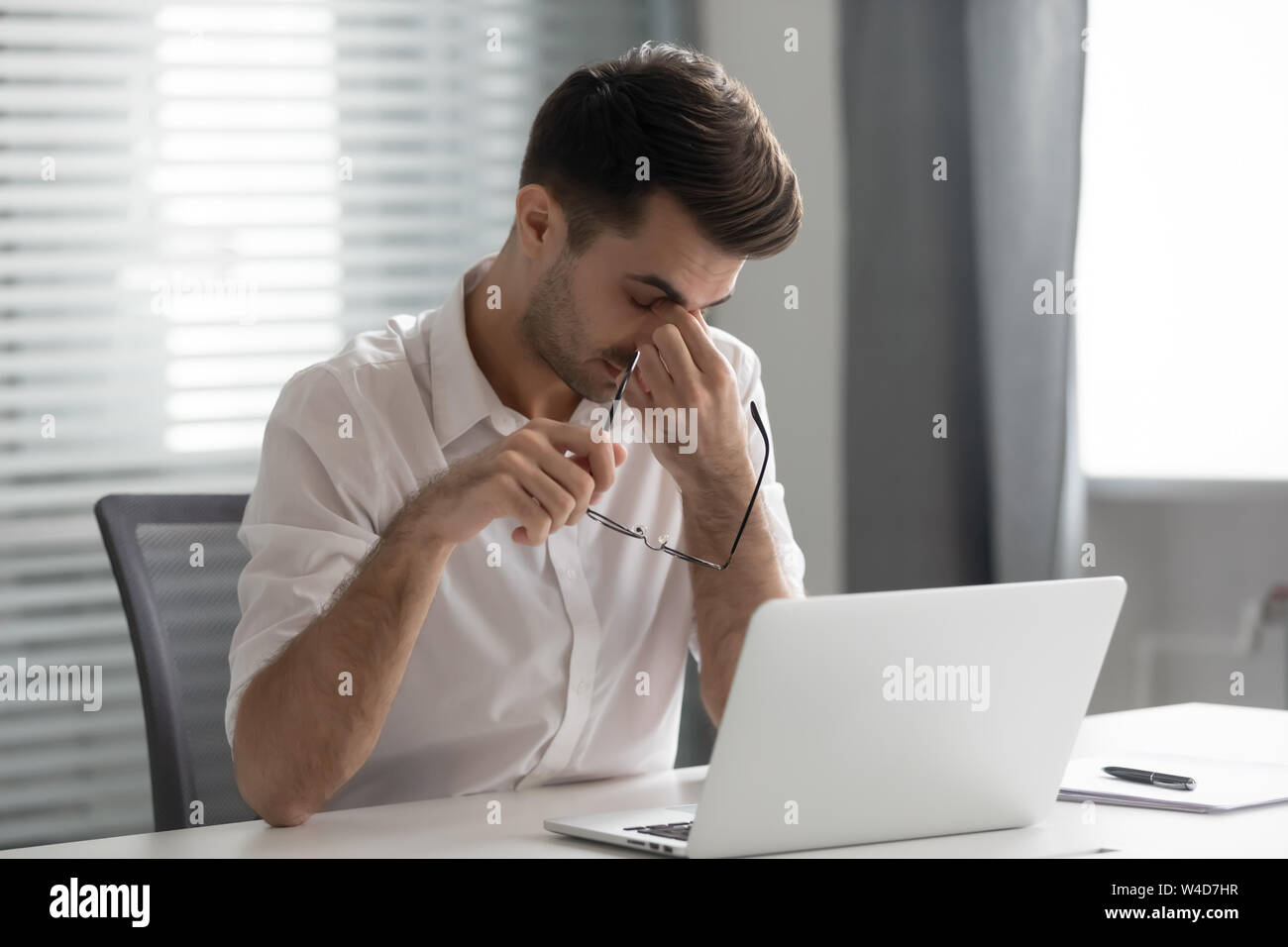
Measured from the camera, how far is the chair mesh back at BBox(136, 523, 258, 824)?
141 centimetres

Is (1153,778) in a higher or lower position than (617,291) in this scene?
lower

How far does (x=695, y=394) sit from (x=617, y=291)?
137 millimetres

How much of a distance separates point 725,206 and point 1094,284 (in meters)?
1.27

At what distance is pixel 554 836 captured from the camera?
107 centimetres

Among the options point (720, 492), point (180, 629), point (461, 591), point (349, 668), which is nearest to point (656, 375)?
point (720, 492)

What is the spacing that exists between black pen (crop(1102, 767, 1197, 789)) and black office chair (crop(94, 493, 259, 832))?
33.3 inches

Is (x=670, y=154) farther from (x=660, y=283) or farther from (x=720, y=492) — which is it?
(x=720, y=492)

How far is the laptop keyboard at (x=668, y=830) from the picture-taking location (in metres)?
1.01

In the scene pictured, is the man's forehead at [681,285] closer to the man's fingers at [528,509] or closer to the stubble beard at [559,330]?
the stubble beard at [559,330]

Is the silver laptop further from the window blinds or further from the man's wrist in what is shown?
the window blinds

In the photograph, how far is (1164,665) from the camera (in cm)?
238

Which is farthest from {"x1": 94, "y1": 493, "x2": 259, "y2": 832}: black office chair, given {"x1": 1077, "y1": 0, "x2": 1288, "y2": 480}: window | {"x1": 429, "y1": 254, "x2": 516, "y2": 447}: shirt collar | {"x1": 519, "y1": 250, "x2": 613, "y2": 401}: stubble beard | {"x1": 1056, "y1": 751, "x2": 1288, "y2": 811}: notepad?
{"x1": 1077, "y1": 0, "x2": 1288, "y2": 480}: window
